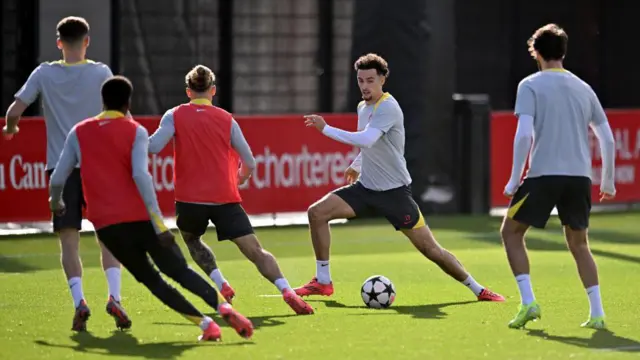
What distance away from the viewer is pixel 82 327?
1018cm


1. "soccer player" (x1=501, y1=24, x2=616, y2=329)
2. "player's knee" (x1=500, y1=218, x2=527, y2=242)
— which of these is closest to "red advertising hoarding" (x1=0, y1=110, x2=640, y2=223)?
"player's knee" (x1=500, y1=218, x2=527, y2=242)

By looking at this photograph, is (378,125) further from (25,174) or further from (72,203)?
(25,174)

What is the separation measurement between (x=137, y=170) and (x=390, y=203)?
3.08 metres

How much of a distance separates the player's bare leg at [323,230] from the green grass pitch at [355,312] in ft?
0.76

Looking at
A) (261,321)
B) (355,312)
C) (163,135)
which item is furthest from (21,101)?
(355,312)

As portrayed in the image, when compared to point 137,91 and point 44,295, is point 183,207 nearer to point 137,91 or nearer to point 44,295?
point 44,295

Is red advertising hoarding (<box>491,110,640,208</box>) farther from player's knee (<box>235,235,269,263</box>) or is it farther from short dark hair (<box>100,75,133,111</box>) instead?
short dark hair (<box>100,75,133,111</box>)

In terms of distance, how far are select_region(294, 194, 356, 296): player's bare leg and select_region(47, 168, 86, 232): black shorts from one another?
2.33 meters

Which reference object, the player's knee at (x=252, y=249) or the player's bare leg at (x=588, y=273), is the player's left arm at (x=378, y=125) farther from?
the player's bare leg at (x=588, y=273)

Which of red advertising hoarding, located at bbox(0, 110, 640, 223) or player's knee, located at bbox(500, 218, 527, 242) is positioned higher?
player's knee, located at bbox(500, 218, 527, 242)

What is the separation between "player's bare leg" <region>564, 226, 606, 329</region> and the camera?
1037cm

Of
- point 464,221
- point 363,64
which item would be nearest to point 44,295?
point 363,64

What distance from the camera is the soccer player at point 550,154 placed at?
1014 centimetres

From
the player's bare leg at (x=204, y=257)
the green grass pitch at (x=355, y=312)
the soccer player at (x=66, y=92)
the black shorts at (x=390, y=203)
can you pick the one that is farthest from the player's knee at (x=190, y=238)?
the black shorts at (x=390, y=203)
